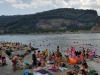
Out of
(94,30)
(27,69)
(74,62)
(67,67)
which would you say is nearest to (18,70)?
(27,69)

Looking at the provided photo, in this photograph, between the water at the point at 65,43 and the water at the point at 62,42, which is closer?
the water at the point at 65,43

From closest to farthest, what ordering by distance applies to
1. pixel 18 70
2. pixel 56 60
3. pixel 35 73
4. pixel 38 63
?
1. pixel 35 73
2. pixel 18 70
3. pixel 56 60
4. pixel 38 63

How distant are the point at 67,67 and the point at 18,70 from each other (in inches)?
217

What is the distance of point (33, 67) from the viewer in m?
21.0

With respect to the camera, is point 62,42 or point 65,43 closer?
point 65,43

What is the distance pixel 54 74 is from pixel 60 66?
2.84 meters

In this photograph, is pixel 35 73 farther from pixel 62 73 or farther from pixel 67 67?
pixel 67 67

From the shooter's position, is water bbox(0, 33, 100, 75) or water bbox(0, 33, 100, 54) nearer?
water bbox(0, 33, 100, 75)

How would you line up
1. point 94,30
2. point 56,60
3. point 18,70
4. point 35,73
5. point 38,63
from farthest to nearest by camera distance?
point 94,30 → point 38,63 → point 56,60 → point 18,70 → point 35,73

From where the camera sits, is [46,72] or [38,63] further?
[38,63]

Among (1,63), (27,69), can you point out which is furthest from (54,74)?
(1,63)

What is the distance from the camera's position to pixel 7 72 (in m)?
18.8

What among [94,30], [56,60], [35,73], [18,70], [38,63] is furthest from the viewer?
[94,30]

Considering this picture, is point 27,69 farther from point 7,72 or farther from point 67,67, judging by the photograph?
point 67,67
